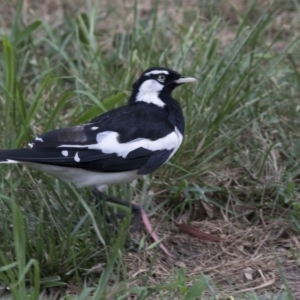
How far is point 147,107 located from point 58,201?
0.62 m

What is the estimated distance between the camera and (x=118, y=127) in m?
3.61

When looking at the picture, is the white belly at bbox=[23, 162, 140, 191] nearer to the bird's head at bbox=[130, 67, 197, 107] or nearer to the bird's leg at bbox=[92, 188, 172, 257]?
the bird's leg at bbox=[92, 188, 172, 257]

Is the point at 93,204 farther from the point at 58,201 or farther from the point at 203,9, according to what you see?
the point at 203,9

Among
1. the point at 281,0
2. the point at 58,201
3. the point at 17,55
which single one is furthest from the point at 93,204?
the point at 281,0

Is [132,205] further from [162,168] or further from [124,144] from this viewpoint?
[162,168]

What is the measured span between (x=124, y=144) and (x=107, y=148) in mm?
84

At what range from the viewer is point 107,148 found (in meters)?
3.52

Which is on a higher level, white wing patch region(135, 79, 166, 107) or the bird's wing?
white wing patch region(135, 79, 166, 107)

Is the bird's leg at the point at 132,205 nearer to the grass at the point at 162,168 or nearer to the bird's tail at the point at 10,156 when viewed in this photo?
the grass at the point at 162,168

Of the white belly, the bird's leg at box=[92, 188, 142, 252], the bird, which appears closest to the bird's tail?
the bird

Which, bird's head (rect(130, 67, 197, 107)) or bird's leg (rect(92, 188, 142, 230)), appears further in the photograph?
bird's head (rect(130, 67, 197, 107))

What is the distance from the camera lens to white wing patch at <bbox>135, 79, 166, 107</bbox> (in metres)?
3.95

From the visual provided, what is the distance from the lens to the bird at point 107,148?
342 cm

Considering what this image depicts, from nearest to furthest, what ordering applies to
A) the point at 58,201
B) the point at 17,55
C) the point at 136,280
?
the point at 136,280
the point at 58,201
the point at 17,55
